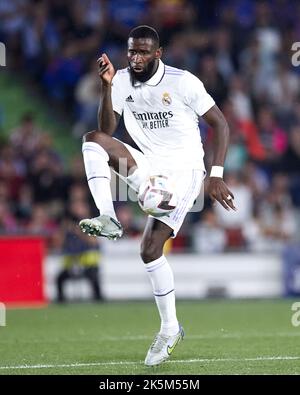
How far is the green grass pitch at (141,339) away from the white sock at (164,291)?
0.29 m

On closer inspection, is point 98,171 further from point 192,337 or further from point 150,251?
point 192,337

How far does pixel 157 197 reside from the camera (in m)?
8.11

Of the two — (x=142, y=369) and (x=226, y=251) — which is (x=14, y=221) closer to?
(x=226, y=251)

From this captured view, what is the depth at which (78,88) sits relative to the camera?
18891 mm

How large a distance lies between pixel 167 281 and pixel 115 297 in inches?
307

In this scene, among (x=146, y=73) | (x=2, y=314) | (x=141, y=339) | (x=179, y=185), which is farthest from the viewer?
(x=2, y=314)

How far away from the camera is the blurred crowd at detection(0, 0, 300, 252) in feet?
54.7

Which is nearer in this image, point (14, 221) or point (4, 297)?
point (4, 297)

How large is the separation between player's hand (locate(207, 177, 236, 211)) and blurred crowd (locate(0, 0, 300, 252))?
314 inches

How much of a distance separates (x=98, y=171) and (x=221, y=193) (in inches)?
39.5

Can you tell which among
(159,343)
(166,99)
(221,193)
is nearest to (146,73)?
(166,99)

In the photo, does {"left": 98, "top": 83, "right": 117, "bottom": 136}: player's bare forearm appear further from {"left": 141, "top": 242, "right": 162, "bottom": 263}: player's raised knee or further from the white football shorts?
{"left": 141, "top": 242, "right": 162, "bottom": 263}: player's raised knee

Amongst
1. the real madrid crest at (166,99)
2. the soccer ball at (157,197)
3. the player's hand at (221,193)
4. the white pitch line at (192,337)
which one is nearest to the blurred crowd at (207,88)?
the white pitch line at (192,337)

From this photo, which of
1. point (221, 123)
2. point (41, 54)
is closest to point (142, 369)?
point (221, 123)
